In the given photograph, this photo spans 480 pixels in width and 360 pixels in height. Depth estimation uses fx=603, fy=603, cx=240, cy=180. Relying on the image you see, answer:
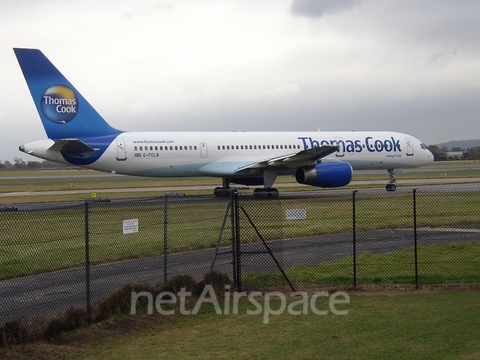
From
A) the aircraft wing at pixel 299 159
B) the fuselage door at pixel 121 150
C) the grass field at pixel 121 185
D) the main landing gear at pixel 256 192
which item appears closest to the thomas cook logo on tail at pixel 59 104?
the fuselage door at pixel 121 150

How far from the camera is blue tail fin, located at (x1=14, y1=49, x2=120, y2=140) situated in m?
29.7

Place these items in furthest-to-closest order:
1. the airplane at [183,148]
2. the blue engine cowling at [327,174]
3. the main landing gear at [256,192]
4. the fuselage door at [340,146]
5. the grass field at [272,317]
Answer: the fuselage door at [340,146], the blue engine cowling at [327,174], the airplane at [183,148], the main landing gear at [256,192], the grass field at [272,317]

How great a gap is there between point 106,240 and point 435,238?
32.7 feet

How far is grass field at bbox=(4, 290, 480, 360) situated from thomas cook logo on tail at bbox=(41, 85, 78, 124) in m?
22.7

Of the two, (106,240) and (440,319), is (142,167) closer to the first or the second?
(106,240)

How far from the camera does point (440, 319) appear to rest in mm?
9172

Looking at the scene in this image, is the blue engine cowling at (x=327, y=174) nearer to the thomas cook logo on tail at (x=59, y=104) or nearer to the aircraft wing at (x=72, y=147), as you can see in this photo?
the aircraft wing at (x=72, y=147)

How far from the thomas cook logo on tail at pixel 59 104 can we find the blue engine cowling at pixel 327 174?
12395mm

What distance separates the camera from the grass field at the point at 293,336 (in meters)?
7.75

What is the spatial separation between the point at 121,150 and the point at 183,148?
3.44m

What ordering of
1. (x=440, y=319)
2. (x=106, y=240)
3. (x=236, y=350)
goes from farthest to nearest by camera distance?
(x=106, y=240)
(x=440, y=319)
(x=236, y=350)

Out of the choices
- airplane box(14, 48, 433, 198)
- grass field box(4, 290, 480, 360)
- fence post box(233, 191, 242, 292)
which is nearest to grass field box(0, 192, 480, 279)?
fence post box(233, 191, 242, 292)

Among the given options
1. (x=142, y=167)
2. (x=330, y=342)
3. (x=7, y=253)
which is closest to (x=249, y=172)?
(x=142, y=167)

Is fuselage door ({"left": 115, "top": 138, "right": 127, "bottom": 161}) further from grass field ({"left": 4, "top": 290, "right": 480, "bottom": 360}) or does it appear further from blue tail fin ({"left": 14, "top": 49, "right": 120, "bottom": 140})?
grass field ({"left": 4, "top": 290, "right": 480, "bottom": 360})
